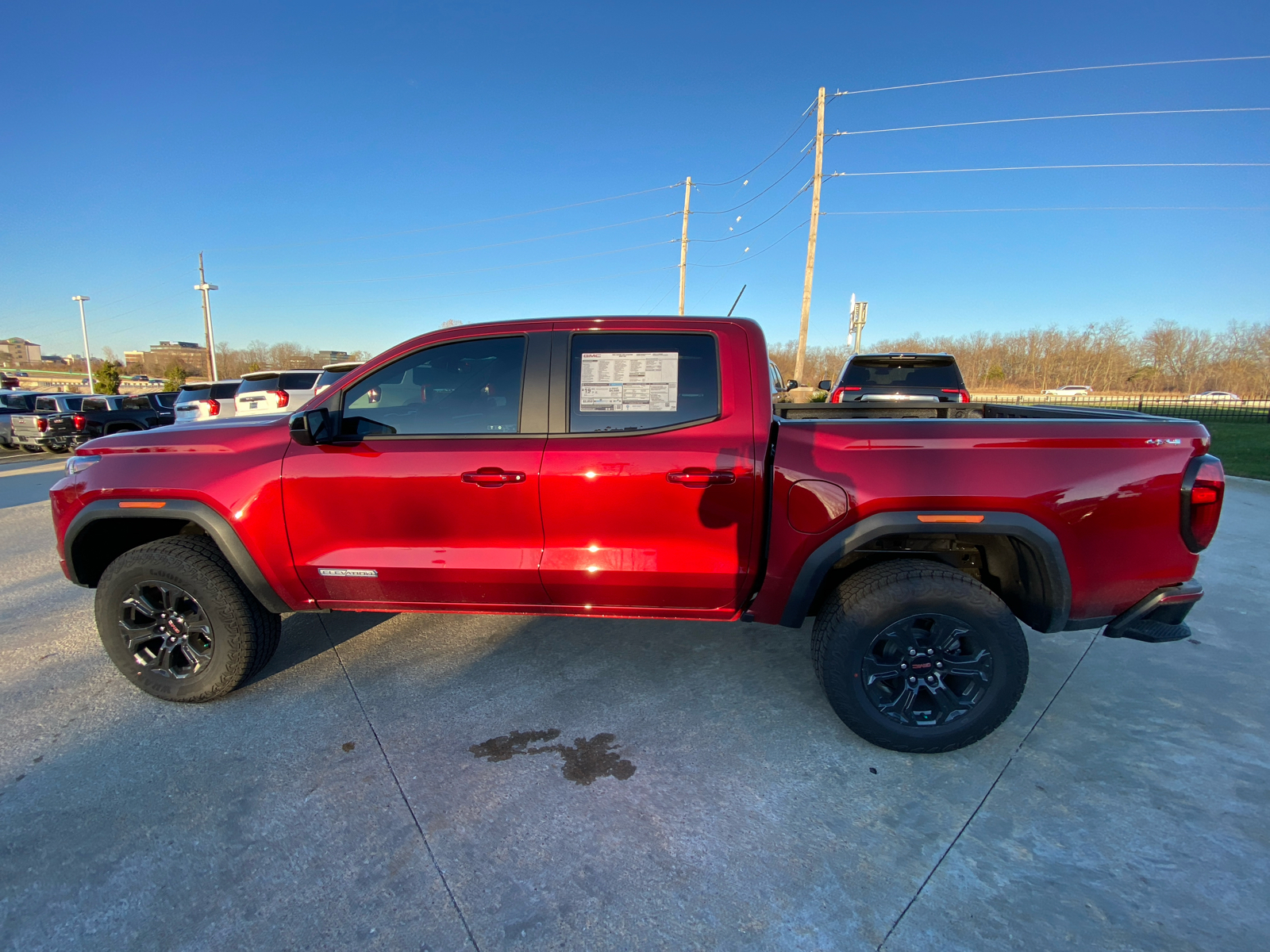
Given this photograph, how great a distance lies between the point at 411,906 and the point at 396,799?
1.72 ft

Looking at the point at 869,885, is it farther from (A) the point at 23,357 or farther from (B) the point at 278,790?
(A) the point at 23,357

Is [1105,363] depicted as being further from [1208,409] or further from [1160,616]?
[1160,616]

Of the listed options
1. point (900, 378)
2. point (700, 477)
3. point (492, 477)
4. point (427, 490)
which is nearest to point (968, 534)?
point (700, 477)

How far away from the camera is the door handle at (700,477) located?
258 centimetres

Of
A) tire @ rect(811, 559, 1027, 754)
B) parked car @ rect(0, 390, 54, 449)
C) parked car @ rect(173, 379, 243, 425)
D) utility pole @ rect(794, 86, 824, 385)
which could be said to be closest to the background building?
parked car @ rect(0, 390, 54, 449)

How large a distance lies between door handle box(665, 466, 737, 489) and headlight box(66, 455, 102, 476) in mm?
2864

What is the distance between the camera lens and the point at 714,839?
2.15m

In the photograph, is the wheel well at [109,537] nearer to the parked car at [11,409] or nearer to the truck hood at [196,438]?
the truck hood at [196,438]

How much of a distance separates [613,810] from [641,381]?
70.2 inches

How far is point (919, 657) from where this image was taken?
2.55 m

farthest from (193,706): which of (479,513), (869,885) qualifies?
(869,885)

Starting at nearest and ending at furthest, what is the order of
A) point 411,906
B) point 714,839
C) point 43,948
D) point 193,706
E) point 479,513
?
point 43,948 → point 411,906 → point 714,839 → point 479,513 → point 193,706

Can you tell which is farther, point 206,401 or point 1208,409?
point 1208,409

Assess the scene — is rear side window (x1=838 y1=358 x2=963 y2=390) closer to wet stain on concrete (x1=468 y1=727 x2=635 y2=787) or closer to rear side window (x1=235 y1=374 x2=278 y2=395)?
wet stain on concrete (x1=468 y1=727 x2=635 y2=787)
